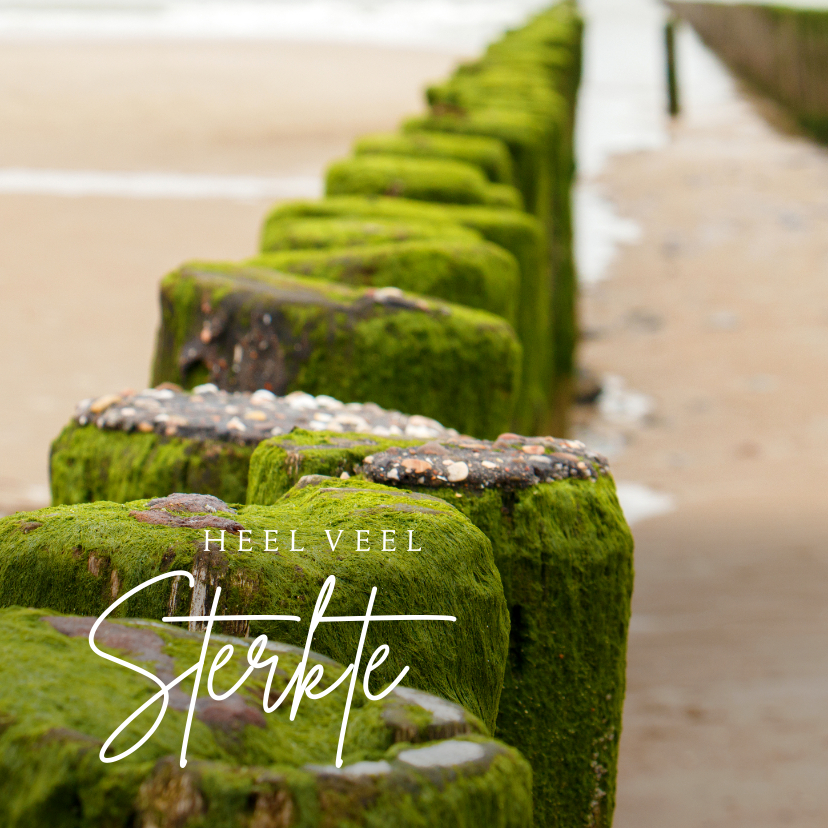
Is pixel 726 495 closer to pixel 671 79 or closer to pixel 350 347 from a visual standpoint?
pixel 350 347

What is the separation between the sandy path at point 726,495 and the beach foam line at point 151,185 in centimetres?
394

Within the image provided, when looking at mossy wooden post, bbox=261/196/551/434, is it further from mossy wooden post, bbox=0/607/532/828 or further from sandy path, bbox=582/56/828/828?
mossy wooden post, bbox=0/607/532/828

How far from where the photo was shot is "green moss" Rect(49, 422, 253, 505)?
221 cm

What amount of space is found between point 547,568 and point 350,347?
1008 millimetres

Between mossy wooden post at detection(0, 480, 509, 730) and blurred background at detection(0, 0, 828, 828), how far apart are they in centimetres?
232

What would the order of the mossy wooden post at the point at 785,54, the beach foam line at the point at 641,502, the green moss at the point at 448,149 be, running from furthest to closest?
the mossy wooden post at the point at 785,54 < the beach foam line at the point at 641,502 < the green moss at the point at 448,149

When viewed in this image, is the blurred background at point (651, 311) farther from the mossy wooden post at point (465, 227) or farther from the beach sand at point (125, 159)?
the mossy wooden post at point (465, 227)

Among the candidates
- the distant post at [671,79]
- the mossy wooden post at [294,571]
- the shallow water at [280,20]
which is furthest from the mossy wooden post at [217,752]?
the shallow water at [280,20]

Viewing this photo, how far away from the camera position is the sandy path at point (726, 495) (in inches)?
153

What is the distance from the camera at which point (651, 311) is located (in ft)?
32.7

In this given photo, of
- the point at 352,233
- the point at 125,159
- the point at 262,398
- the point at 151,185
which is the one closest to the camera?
the point at 262,398

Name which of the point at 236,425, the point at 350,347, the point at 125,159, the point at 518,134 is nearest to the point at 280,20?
the point at 125,159

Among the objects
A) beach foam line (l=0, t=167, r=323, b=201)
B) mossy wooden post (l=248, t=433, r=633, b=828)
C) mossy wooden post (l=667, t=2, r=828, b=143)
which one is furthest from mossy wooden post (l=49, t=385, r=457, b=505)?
mossy wooden post (l=667, t=2, r=828, b=143)

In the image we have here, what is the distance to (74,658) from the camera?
114 centimetres
